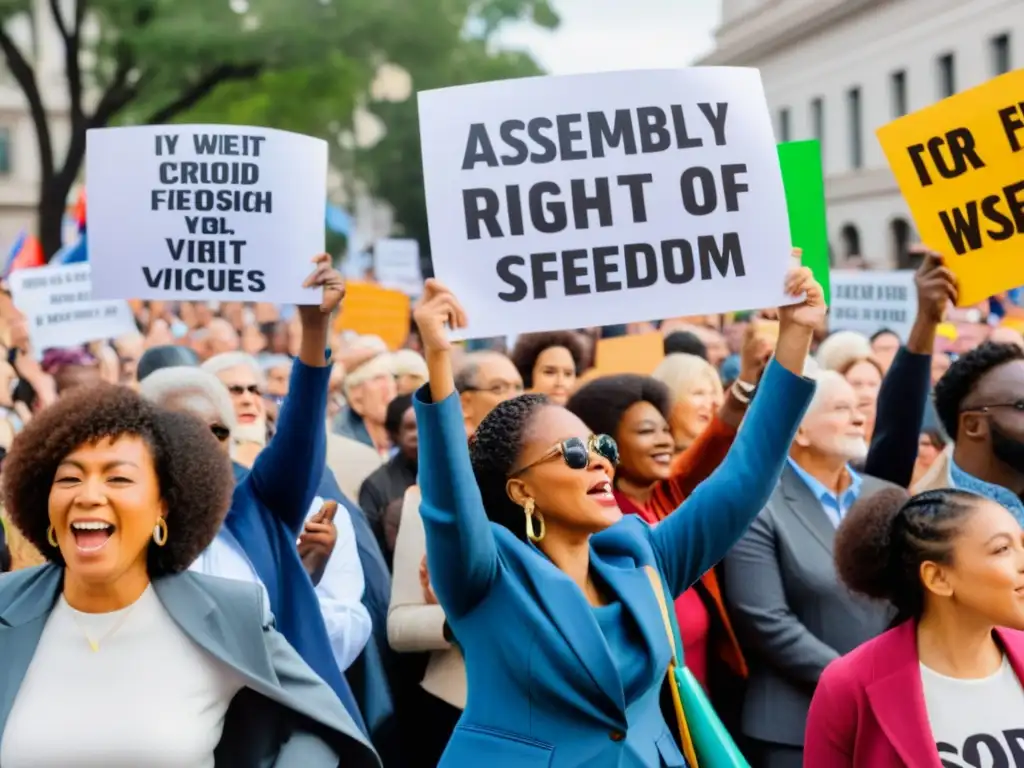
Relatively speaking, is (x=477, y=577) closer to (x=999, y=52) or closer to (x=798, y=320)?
(x=798, y=320)

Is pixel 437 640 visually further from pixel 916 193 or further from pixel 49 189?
pixel 49 189

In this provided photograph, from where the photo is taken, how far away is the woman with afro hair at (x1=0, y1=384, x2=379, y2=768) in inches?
126

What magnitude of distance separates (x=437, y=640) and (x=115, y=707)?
2.10 m

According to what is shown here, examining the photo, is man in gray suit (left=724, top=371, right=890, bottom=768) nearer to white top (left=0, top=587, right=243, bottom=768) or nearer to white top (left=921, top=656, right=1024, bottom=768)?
white top (left=921, top=656, right=1024, bottom=768)

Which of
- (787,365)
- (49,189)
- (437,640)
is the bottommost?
(437,640)

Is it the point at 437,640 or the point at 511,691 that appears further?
the point at 437,640

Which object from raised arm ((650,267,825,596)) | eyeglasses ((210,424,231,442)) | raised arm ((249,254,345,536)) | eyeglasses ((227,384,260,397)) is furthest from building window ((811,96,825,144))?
raised arm ((650,267,825,596))

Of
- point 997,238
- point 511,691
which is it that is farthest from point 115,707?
point 997,238

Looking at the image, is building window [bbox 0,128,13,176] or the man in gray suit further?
building window [bbox 0,128,13,176]

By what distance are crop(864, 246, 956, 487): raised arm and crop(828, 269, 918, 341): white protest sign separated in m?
4.45

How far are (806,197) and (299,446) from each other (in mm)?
1782

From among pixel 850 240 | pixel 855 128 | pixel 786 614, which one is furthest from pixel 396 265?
pixel 850 240

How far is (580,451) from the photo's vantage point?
358 centimetres

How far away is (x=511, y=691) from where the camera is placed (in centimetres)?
339
